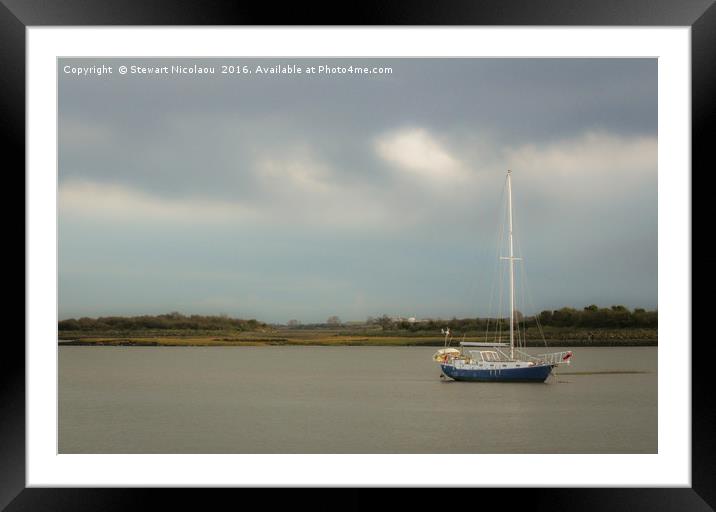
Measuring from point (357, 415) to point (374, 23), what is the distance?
948 cm

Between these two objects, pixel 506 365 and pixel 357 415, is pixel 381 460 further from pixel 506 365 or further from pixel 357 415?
pixel 506 365

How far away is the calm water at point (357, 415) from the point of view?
9984mm

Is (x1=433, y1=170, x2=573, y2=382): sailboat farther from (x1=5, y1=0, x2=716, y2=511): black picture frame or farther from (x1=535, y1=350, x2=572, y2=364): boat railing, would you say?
(x1=5, y1=0, x2=716, y2=511): black picture frame

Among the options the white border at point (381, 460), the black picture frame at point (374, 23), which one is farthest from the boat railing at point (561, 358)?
the black picture frame at point (374, 23)

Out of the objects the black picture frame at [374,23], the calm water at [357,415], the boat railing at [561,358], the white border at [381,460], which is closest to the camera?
the black picture frame at [374,23]

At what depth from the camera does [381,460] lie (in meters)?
5.09

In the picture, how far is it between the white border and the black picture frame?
8 cm

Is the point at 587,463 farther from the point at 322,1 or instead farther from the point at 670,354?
the point at 322,1

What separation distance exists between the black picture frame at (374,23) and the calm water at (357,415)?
4.78m

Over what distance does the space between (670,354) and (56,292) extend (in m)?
3.93

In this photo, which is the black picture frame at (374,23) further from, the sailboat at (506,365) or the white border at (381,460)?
the sailboat at (506,365)

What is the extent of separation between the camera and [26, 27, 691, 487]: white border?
15.2 feet

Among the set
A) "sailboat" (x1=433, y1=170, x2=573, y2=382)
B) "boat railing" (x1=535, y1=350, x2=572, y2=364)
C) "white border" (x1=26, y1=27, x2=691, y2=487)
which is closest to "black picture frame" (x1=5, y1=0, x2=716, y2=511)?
"white border" (x1=26, y1=27, x2=691, y2=487)

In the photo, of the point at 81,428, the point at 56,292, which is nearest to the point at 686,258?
the point at 56,292
